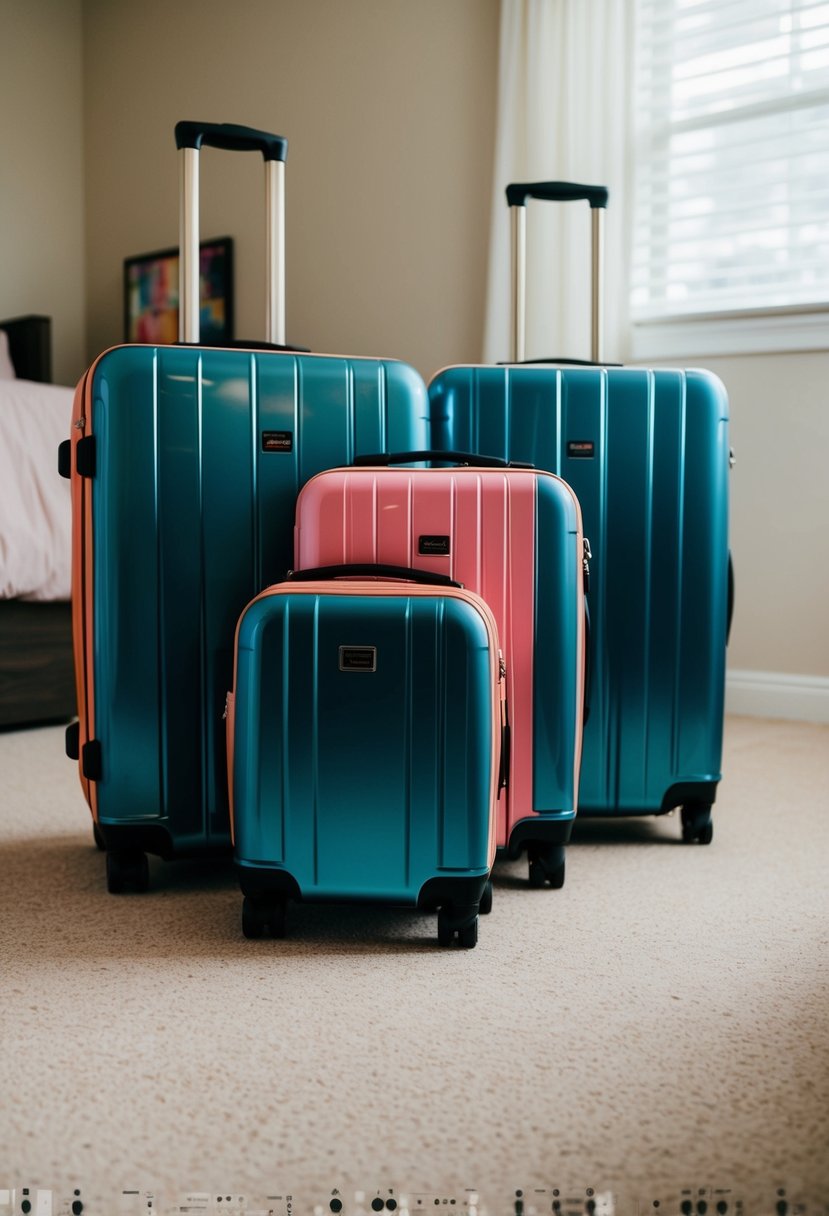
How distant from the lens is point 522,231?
67.9 inches

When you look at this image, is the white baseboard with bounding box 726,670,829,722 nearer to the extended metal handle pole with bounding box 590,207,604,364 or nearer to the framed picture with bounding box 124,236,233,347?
the extended metal handle pole with bounding box 590,207,604,364

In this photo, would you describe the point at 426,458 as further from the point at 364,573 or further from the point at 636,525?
the point at 636,525

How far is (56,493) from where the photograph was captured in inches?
89.5

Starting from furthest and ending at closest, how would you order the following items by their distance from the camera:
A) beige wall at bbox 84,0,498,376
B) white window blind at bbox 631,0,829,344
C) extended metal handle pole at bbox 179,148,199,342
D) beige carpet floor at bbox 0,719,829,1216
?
beige wall at bbox 84,0,498,376 < white window blind at bbox 631,0,829,344 < extended metal handle pole at bbox 179,148,199,342 < beige carpet floor at bbox 0,719,829,1216

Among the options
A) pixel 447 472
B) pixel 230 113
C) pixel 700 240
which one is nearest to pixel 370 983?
pixel 447 472

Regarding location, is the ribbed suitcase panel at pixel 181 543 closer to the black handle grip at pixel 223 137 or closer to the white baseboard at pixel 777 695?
the black handle grip at pixel 223 137

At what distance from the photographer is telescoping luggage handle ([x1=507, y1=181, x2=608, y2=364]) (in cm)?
167

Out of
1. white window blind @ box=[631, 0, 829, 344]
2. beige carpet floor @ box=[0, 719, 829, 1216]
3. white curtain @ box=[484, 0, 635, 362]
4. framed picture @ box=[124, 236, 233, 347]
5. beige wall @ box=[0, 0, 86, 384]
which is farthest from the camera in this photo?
beige wall @ box=[0, 0, 86, 384]

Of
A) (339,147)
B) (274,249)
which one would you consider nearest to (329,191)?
(339,147)

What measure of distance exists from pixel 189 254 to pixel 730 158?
1593mm

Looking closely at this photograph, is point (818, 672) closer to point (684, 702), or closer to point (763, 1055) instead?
point (684, 702)

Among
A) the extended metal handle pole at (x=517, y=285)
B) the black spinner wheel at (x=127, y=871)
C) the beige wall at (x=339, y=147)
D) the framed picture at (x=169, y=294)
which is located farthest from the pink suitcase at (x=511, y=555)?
the framed picture at (x=169, y=294)

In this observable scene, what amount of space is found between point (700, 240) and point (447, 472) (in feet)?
5.29

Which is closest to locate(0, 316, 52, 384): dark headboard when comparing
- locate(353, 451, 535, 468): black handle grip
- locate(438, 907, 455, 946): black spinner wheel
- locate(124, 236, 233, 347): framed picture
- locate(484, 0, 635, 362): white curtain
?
locate(124, 236, 233, 347): framed picture
